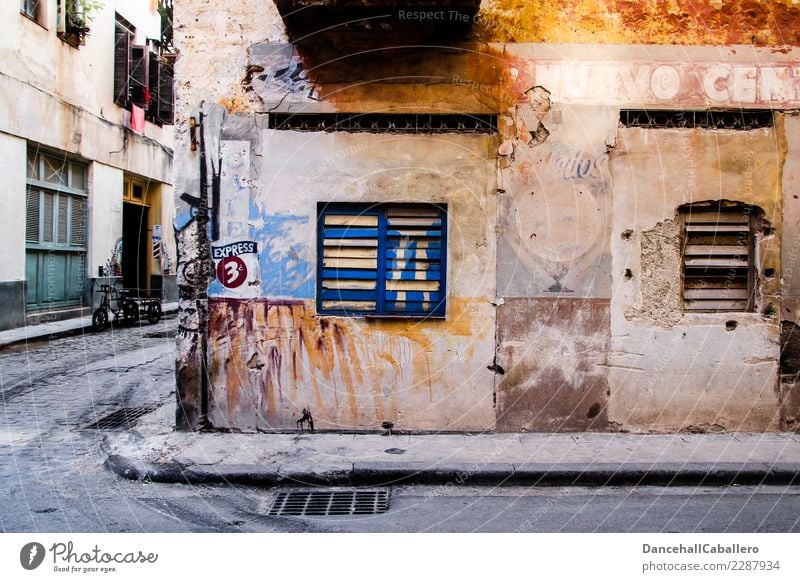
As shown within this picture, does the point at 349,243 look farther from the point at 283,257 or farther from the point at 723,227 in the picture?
the point at 723,227

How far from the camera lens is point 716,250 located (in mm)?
7180

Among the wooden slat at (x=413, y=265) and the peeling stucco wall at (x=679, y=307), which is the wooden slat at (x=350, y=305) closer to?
the wooden slat at (x=413, y=265)

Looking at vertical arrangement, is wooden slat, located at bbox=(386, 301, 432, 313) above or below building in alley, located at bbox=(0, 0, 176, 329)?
below

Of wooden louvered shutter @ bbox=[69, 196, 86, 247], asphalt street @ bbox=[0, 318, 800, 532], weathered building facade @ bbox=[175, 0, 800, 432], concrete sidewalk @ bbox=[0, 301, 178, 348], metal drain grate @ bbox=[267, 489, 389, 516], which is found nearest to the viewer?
asphalt street @ bbox=[0, 318, 800, 532]

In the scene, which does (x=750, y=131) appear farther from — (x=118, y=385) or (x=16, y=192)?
(x=16, y=192)

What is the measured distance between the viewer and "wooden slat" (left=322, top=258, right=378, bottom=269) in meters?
7.09

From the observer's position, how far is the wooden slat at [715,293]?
718 cm

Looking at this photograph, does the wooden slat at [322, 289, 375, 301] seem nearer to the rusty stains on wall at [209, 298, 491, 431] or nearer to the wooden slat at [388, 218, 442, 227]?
the rusty stains on wall at [209, 298, 491, 431]

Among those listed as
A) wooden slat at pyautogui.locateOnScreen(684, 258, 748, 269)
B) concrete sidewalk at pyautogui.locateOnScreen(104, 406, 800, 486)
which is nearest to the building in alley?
concrete sidewalk at pyautogui.locateOnScreen(104, 406, 800, 486)

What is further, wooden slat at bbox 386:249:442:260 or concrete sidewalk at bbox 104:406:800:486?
wooden slat at bbox 386:249:442:260

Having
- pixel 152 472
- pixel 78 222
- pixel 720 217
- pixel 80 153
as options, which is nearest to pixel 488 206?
pixel 720 217

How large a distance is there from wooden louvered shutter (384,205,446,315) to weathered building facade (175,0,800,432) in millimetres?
30

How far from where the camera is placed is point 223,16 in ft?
22.9

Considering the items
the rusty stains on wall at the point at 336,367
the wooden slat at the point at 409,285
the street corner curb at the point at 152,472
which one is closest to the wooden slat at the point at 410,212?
the wooden slat at the point at 409,285
